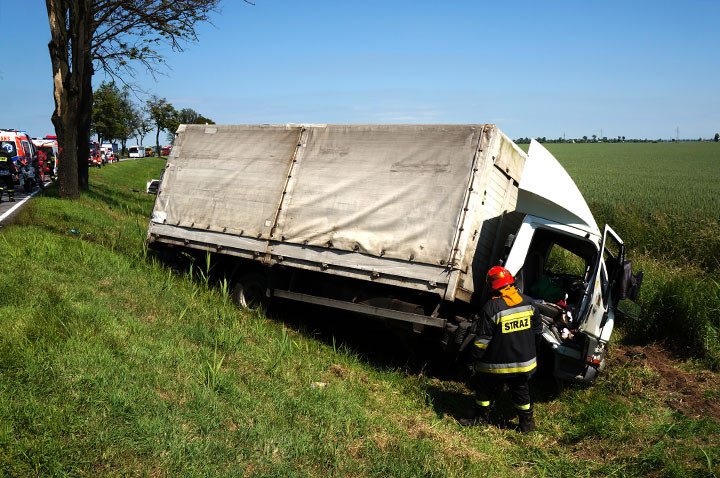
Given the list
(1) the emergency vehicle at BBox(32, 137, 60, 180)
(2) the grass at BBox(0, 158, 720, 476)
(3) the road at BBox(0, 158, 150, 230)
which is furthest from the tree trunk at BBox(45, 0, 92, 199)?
(1) the emergency vehicle at BBox(32, 137, 60, 180)

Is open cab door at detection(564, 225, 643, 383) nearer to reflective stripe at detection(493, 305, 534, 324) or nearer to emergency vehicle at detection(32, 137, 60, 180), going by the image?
reflective stripe at detection(493, 305, 534, 324)

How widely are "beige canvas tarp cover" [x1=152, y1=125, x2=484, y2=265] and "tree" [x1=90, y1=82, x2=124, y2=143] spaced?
52896mm

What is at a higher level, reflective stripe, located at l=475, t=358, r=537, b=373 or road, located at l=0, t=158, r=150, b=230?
reflective stripe, located at l=475, t=358, r=537, b=373

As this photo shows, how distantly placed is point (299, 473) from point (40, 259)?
6.03 metres

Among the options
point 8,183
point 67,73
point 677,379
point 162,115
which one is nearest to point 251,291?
point 677,379

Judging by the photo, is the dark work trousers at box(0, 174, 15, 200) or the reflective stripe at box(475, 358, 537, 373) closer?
the reflective stripe at box(475, 358, 537, 373)

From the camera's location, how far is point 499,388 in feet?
20.3

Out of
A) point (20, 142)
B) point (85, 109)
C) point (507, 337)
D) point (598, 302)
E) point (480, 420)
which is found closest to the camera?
point (507, 337)

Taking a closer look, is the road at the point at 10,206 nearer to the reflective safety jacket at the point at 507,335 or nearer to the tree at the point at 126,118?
the reflective safety jacket at the point at 507,335

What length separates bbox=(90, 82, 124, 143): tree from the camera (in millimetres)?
59094

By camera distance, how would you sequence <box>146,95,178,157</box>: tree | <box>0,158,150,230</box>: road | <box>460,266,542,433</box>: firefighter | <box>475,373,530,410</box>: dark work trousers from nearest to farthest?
1. <box>460,266,542,433</box>: firefighter
2. <box>475,373,530,410</box>: dark work trousers
3. <box>0,158,150,230</box>: road
4. <box>146,95,178,157</box>: tree

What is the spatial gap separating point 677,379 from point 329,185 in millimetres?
5096

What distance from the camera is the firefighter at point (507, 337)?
19.0ft

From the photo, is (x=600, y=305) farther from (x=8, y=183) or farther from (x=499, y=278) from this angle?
(x=8, y=183)
